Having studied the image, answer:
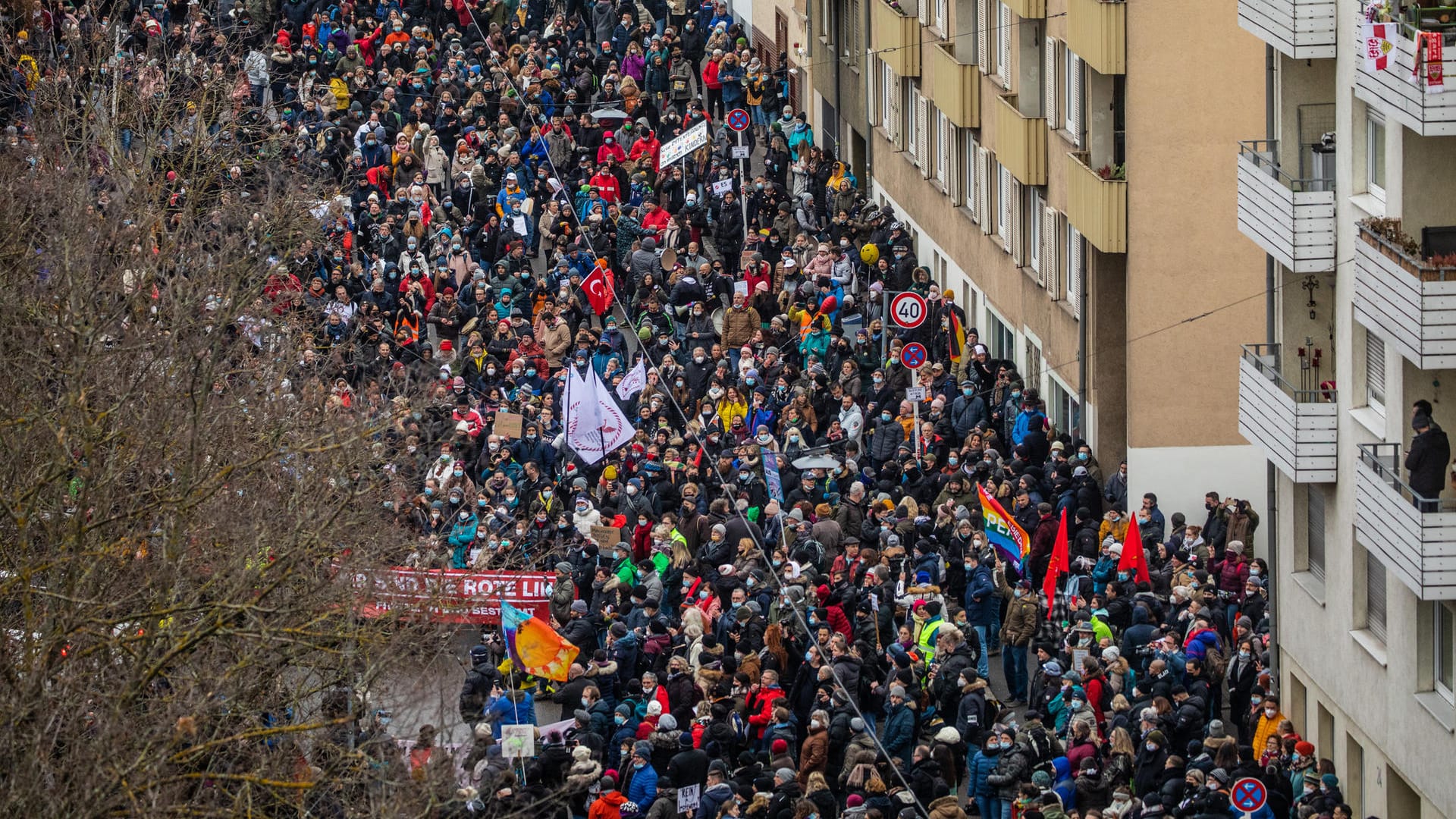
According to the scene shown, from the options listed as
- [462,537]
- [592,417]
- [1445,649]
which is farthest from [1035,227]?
[1445,649]

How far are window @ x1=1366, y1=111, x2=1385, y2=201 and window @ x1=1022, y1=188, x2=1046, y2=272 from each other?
14.7 meters

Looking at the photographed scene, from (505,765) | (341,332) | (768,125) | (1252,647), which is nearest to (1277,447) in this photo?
(1252,647)

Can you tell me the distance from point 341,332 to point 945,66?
37.0 ft

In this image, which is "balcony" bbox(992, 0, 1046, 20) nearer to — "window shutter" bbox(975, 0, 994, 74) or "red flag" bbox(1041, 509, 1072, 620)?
"window shutter" bbox(975, 0, 994, 74)

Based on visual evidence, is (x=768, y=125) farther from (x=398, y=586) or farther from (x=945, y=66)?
(x=398, y=586)

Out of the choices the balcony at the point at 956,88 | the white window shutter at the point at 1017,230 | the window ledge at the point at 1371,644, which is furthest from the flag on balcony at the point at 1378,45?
the balcony at the point at 956,88

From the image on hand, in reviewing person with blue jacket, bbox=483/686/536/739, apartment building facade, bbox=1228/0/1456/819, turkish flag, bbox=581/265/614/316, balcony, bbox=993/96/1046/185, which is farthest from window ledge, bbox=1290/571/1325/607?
turkish flag, bbox=581/265/614/316

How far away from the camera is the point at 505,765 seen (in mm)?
33594

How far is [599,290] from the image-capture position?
52125 millimetres

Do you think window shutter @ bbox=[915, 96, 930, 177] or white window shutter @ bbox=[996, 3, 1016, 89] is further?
window shutter @ bbox=[915, 96, 930, 177]

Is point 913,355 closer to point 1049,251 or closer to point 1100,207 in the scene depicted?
point 1100,207

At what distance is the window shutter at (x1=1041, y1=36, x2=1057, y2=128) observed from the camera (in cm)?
4847

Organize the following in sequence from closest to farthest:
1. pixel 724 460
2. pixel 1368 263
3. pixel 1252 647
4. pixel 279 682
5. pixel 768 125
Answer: pixel 279 682, pixel 1368 263, pixel 1252 647, pixel 724 460, pixel 768 125

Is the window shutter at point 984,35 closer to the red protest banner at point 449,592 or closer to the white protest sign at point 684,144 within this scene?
the white protest sign at point 684,144
